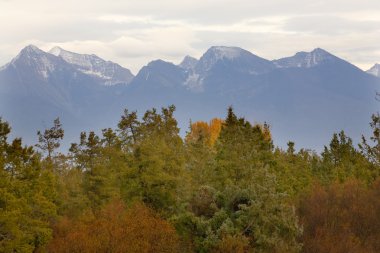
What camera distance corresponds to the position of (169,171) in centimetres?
4166

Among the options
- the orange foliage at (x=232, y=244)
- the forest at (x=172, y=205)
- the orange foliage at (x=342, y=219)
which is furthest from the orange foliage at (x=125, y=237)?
the orange foliage at (x=342, y=219)

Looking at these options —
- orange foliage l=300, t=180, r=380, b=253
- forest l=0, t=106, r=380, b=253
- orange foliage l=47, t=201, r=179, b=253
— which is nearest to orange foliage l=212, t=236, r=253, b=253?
forest l=0, t=106, r=380, b=253

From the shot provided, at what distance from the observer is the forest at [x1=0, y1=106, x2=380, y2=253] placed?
2844 centimetres

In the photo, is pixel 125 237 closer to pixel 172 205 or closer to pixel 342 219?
pixel 172 205

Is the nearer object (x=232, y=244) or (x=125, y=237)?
(x=232, y=244)

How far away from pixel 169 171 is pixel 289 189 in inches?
488

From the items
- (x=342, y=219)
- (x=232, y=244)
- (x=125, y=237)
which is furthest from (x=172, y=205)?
(x=342, y=219)

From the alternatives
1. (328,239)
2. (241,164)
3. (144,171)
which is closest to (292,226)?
(328,239)

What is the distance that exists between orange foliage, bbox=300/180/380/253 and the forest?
0.09m

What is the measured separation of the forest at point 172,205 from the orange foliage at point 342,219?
0.09 meters

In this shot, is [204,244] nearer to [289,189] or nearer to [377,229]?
[377,229]

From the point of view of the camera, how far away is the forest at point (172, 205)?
1120 inches

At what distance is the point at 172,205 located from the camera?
3809 centimetres

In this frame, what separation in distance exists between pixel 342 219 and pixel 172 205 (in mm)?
12651
